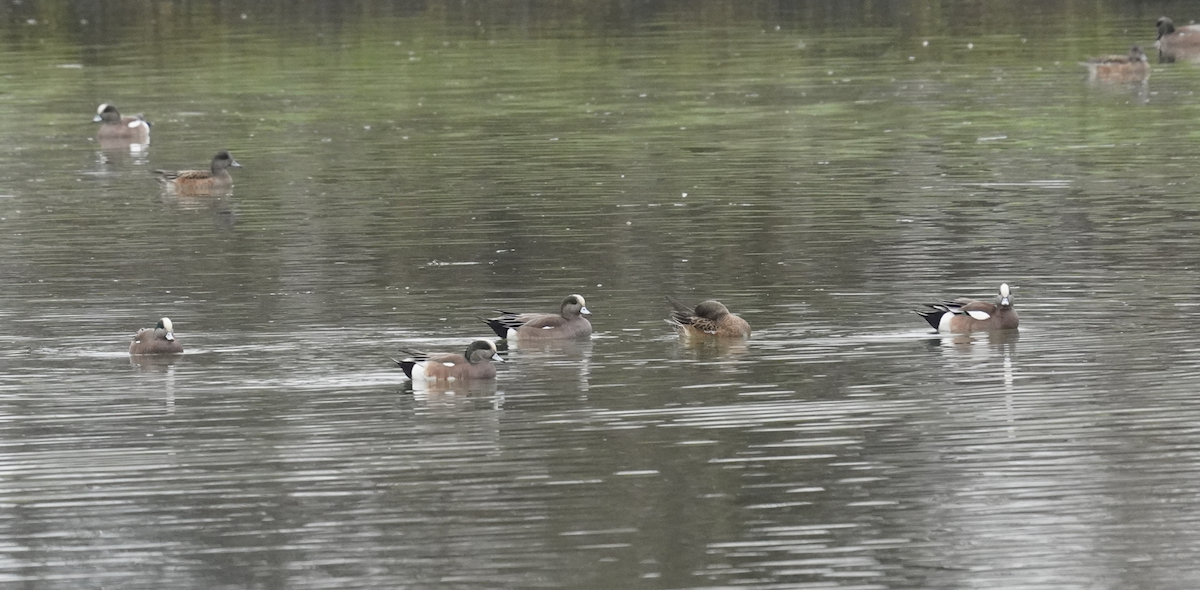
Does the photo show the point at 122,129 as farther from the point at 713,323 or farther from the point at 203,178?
the point at 713,323

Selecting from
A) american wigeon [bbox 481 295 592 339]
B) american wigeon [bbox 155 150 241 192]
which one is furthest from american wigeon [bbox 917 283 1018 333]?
american wigeon [bbox 155 150 241 192]

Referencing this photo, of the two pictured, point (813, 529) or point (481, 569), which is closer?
point (481, 569)

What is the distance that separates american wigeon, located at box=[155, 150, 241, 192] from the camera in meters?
32.8

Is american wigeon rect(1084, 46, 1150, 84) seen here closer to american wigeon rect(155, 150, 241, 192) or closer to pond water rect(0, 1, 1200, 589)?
pond water rect(0, 1, 1200, 589)

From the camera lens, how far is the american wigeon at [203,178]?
32781 mm

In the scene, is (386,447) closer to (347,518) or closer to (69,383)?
(347,518)

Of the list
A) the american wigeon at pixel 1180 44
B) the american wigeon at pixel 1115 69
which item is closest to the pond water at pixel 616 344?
the american wigeon at pixel 1115 69

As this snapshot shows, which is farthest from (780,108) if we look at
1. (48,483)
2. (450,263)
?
(48,483)

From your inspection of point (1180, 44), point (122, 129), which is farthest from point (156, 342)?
point (1180, 44)

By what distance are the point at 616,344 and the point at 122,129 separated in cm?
2224

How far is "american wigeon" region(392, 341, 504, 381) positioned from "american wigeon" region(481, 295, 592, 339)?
1756mm

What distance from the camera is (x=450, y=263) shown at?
25047 mm

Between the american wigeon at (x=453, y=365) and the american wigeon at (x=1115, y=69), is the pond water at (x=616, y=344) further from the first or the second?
the american wigeon at (x=1115, y=69)

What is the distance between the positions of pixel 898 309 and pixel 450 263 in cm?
606
